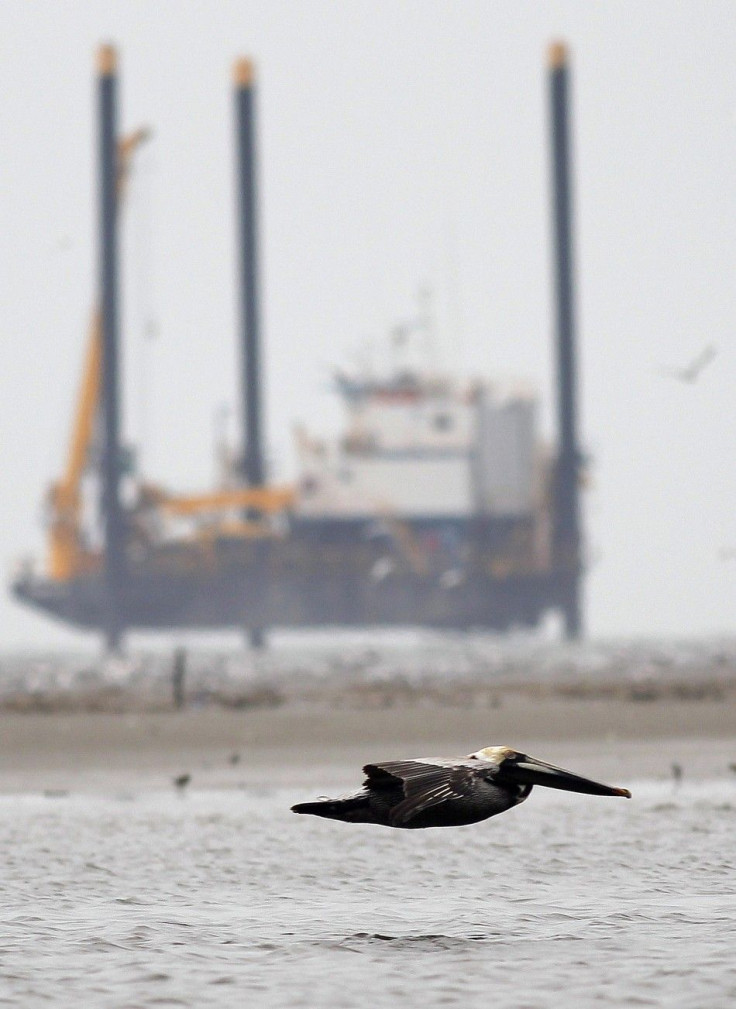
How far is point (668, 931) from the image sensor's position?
29.7 ft

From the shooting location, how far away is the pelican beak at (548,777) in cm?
733

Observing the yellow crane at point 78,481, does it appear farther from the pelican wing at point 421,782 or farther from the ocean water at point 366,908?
the pelican wing at point 421,782

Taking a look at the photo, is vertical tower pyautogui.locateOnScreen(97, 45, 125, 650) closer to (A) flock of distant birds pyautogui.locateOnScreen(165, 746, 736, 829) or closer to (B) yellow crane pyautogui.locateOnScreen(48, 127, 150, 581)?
(B) yellow crane pyautogui.locateOnScreen(48, 127, 150, 581)

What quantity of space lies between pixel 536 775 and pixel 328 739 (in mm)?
13835

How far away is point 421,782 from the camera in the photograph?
24.9 ft

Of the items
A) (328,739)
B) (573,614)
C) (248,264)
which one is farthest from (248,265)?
(328,739)

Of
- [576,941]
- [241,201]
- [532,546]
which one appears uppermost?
[241,201]

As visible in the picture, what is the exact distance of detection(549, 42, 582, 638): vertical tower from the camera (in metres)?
71.6

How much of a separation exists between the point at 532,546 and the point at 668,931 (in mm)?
69251

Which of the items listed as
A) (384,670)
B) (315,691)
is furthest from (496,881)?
(384,670)

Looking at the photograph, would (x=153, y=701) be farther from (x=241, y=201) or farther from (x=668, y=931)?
(x=241, y=201)

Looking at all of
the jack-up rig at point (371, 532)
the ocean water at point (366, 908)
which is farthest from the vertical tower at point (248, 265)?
the ocean water at point (366, 908)

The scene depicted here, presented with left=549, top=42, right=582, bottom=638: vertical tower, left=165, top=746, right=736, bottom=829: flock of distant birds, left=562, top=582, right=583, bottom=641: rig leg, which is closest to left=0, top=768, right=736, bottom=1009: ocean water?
left=165, top=746, right=736, bottom=829: flock of distant birds

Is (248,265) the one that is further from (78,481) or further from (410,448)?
(78,481)
